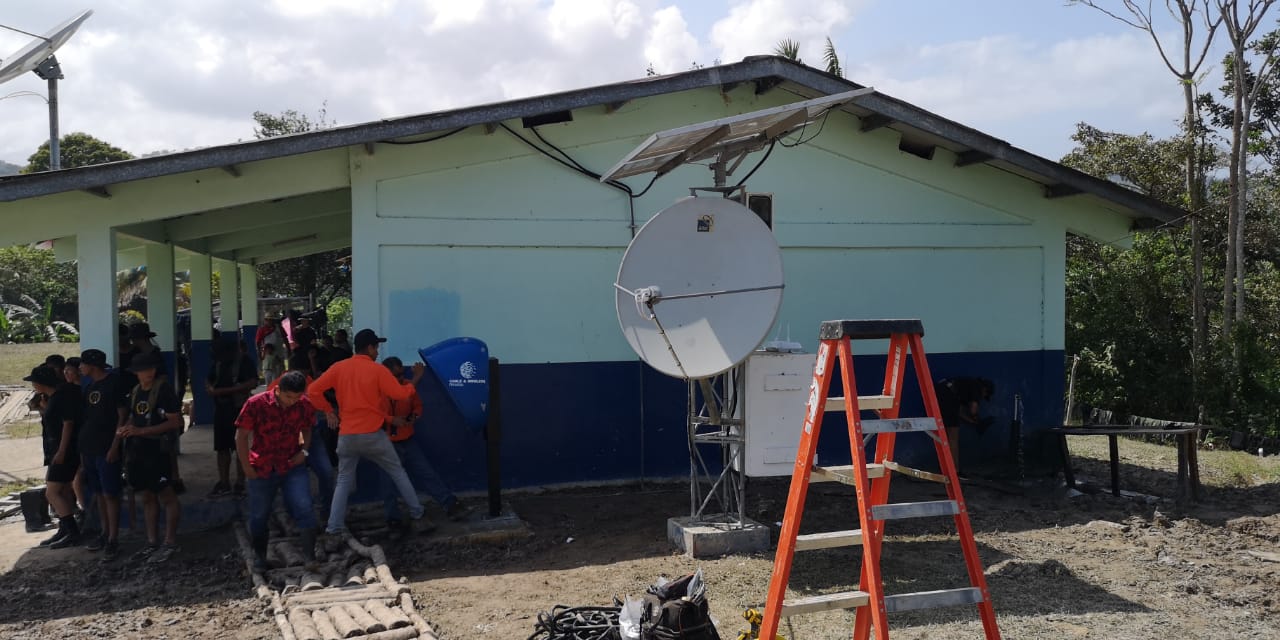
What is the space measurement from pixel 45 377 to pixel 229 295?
26.8ft

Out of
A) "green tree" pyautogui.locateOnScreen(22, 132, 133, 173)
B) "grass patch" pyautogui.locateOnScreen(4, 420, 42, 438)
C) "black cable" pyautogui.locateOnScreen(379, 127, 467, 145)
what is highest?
"green tree" pyautogui.locateOnScreen(22, 132, 133, 173)

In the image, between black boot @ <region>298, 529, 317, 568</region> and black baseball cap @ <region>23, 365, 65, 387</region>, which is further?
black baseball cap @ <region>23, 365, 65, 387</region>

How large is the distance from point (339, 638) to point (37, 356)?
2491cm

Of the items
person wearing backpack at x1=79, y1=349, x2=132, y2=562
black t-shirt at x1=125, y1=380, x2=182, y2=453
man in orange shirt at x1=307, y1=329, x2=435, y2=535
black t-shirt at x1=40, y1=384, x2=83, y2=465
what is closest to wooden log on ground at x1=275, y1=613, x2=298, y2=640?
man in orange shirt at x1=307, y1=329, x2=435, y2=535

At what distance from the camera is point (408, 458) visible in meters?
8.02

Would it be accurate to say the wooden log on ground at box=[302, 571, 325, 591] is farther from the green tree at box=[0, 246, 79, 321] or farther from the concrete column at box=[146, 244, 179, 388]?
the green tree at box=[0, 246, 79, 321]

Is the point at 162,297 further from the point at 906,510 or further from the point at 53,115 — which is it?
the point at 906,510

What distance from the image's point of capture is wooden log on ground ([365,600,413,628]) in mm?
5348

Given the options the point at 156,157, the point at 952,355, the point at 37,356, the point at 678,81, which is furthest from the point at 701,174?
the point at 37,356

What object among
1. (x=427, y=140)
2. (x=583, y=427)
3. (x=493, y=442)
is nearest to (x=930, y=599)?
(x=493, y=442)

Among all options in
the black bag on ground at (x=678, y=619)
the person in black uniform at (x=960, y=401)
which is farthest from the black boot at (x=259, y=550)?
Result: the person in black uniform at (x=960, y=401)

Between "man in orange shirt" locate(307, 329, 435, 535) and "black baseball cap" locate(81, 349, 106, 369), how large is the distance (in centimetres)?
175

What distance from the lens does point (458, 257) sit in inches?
348

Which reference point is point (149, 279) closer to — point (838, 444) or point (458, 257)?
point (458, 257)
